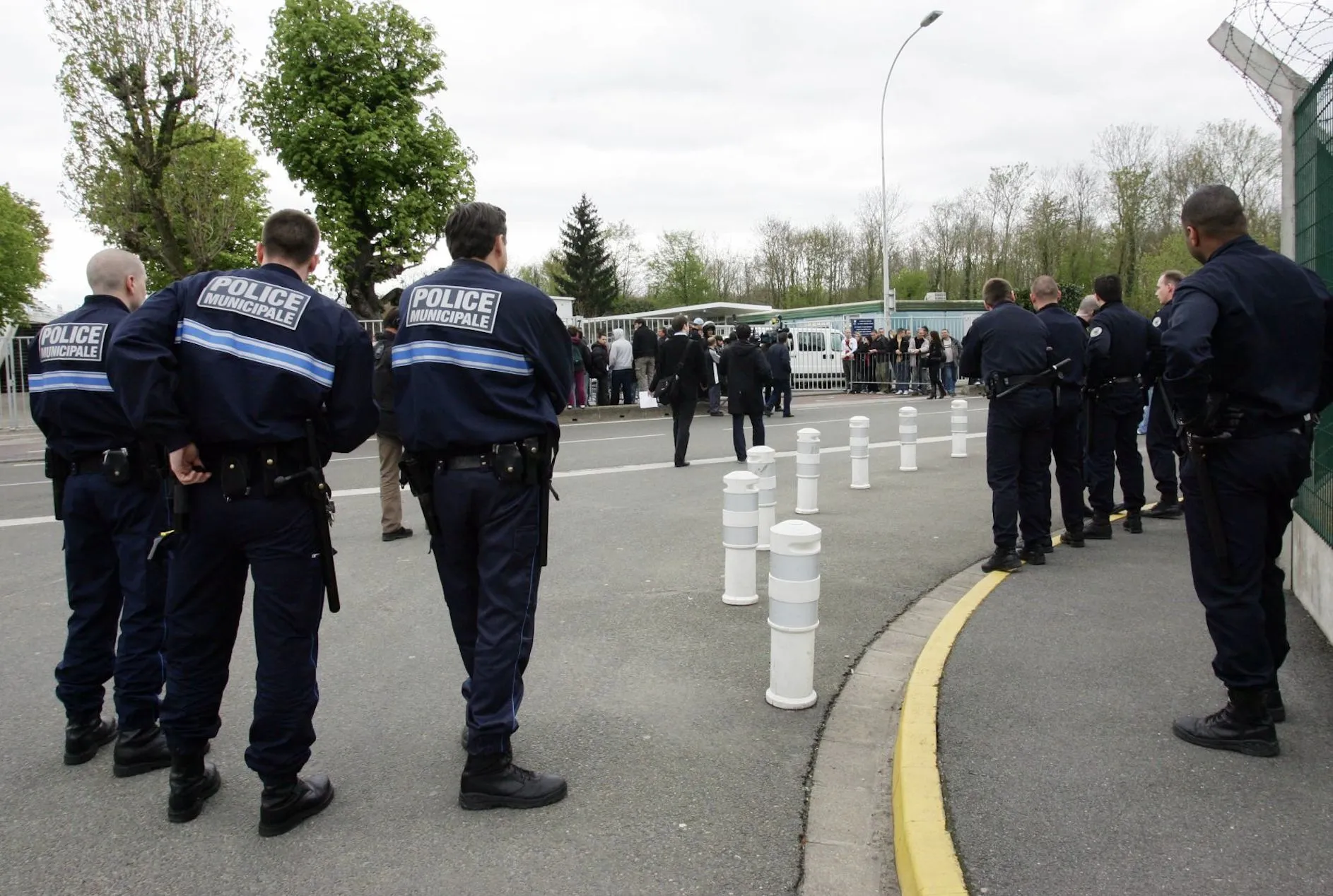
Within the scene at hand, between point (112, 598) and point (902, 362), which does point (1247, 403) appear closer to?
point (112, 598)

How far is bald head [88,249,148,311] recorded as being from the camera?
4.06 meters

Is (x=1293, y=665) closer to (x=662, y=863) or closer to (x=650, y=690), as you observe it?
(x=650, y=690)

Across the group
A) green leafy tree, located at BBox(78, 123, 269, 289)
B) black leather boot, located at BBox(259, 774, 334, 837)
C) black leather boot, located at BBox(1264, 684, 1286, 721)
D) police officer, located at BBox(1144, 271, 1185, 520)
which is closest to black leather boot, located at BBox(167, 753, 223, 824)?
black leather boot, located at BBox(259, 774, 334, 837)

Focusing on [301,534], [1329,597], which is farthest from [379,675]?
[1329,597]

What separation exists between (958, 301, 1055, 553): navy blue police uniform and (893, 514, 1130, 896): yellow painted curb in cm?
204

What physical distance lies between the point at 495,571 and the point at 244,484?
866 mm

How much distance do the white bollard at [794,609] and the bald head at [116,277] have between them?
286cm

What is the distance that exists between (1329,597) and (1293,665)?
1.68ft

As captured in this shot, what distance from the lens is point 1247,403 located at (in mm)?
3674

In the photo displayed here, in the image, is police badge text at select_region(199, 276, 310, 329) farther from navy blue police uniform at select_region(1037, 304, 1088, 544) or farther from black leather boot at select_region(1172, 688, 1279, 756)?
navy blue police uniform at select_region(1037, 304, 1088, 544)

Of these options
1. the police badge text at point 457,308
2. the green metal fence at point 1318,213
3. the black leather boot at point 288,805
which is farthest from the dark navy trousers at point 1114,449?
the black leather boot at point 288,805

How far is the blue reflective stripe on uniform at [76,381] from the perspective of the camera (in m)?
3.85

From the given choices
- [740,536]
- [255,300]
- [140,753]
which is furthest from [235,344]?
[740,536]

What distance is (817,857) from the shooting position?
315 centimetres
